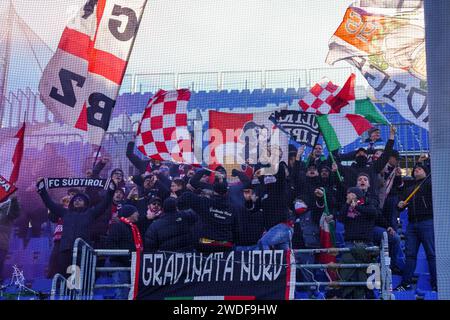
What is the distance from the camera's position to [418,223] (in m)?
4.79

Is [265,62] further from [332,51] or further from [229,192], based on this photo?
[229,192]

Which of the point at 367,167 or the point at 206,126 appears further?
the point at 206,126

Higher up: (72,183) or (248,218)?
(72,183)

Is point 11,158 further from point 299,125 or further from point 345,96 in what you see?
point 345,96

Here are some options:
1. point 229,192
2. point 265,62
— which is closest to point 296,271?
point 229,192

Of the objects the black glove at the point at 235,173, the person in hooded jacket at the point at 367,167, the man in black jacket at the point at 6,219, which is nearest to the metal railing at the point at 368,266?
the person in hooded jacket at the point at 367,167

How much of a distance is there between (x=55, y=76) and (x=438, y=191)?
3.16m

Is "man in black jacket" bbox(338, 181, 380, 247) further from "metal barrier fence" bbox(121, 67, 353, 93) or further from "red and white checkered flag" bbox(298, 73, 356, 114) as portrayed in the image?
"metal barrier fence" bbox(121, 67, 353, 93)

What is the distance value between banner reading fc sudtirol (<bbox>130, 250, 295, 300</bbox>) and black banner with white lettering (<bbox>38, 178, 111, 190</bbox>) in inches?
25.8

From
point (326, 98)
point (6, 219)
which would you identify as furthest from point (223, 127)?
point (6, 219)

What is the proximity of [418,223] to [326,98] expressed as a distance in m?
1.19

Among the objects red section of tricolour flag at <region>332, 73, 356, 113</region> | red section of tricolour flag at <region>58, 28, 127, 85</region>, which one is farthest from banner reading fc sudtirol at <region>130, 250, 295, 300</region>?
red section of tricolour flag at <region>58, 28, 127, 85</region>

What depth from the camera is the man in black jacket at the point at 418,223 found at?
4.69 m

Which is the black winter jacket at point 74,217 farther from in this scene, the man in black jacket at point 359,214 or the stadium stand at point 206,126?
the man in black jacket at point 359,214
